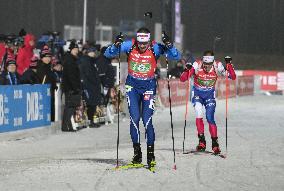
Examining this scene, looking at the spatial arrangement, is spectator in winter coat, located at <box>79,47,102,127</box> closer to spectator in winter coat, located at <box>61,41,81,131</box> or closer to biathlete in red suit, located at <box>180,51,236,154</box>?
spectator in winter coat, located at <box>61,41,81,131</box>

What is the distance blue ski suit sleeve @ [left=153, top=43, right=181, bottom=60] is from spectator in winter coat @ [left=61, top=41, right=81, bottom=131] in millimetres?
6746

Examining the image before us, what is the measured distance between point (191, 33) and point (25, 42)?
51.4 m

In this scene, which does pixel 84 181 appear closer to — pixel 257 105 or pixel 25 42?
pixel 25 42

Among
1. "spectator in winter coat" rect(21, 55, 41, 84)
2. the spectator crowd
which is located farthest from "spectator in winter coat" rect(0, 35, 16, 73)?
"spectator in winter coat" rect(21, 55, 41, 84)

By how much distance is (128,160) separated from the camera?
11727mm

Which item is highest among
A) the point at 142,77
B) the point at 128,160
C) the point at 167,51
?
the point at 167,51

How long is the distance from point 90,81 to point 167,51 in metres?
7.69

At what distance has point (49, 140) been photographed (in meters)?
15.5

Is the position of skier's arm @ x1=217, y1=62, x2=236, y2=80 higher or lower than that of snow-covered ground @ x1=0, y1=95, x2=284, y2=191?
higher

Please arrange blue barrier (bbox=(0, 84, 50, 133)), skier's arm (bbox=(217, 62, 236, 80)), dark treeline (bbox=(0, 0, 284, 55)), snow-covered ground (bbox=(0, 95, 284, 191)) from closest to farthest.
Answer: snow-covered ground (bbox=(0, 95, 284, 191)) → skier's arm (bbox=(217, 62, 236, 80)) → blue barrier (bbox=(0, 84, 50, 133)) → dark treeline (bbox=(0, 0, 284, 55))

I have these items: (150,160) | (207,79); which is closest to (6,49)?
(207,79)

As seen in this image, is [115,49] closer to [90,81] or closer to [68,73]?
[68,73]

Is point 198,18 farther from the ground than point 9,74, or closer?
farther from the ground

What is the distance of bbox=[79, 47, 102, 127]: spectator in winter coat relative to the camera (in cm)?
1827
